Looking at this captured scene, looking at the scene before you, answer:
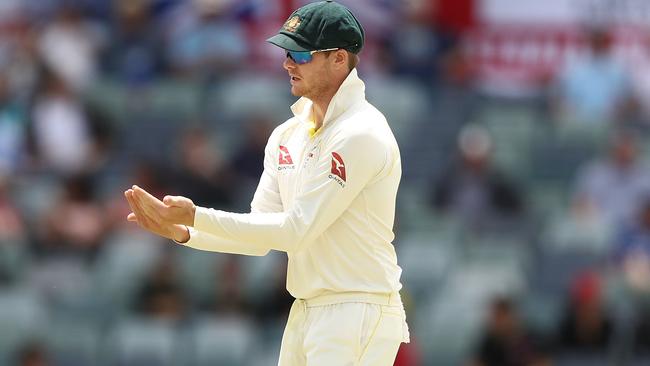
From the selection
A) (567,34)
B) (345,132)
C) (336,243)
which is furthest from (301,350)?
(567,34)

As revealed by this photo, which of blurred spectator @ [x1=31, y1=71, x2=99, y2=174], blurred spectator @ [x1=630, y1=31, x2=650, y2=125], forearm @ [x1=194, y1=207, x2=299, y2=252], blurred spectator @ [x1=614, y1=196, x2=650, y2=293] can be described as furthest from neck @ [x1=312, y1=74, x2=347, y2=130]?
blurred spectator @ [x1=630, y1=31, x2=650, y2=125]

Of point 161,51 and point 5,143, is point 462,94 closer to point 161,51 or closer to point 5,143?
point 161,51

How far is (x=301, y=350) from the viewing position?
17.9 ft

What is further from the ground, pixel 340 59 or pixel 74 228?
pixel 340 59

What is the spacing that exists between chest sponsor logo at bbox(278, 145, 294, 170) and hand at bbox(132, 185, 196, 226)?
1.47 feet

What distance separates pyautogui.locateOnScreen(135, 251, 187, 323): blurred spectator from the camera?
36.2 ft

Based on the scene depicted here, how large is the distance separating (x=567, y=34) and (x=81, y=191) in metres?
4.52

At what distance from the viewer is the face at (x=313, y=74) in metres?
5.38

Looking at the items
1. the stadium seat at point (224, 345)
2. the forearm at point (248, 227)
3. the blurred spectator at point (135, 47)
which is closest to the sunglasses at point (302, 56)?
the forearm at point (248, 227)

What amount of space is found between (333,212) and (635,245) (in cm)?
635

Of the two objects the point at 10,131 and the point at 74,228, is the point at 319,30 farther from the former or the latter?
the point at 10,131

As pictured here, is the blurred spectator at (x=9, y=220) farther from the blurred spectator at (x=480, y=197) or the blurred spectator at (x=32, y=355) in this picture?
the blurred spectator at (x=480, y=197)

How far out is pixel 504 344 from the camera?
10391 millimetres

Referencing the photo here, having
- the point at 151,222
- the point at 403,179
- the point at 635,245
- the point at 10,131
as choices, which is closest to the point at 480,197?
the point at 403,179
